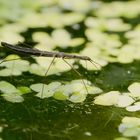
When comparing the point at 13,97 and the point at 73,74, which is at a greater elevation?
the point at 73,74

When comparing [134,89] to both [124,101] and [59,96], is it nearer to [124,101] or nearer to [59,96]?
[124,101]

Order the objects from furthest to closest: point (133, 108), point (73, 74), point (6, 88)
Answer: point (73, 74) < point (6, 88) < point (133, 108)

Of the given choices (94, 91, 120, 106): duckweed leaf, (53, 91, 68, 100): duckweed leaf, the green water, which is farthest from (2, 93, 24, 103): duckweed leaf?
(94, 91, 120, 106): duckweed leaf

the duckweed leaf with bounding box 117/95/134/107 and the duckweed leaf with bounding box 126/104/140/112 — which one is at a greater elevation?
the duckweed leaf with bounding box 117/95/134/107

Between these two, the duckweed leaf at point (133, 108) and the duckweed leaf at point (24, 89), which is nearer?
the duckweed leaf at point (133, 108)

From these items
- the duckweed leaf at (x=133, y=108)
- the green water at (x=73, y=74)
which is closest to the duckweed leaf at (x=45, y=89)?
the green water at (x=73, y=74)

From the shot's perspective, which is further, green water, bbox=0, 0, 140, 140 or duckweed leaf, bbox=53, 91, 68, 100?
duckweed leaf, bbox=53, 91, 68, 100

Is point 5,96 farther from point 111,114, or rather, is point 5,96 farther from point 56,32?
point 56,32

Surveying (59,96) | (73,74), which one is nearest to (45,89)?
(59,96)

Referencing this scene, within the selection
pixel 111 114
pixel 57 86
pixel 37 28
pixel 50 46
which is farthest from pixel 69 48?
pixel 111 114

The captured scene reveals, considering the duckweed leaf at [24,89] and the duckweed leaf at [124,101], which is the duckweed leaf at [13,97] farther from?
the duckweed leaf at [124,101]

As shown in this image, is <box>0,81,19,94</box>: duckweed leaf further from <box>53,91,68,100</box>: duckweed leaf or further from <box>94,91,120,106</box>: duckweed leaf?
<box>94,91,120,106</box>: duckweed leaf
